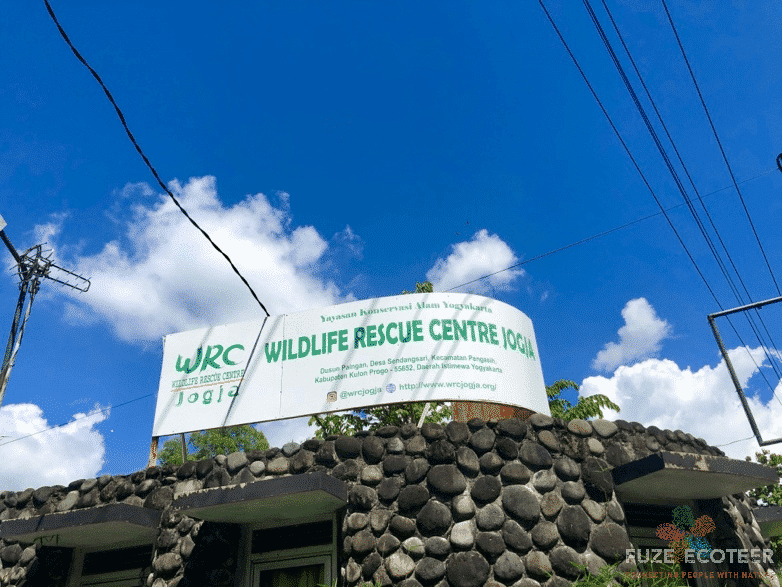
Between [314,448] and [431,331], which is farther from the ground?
[431,331]

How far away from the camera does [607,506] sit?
21.9 feet

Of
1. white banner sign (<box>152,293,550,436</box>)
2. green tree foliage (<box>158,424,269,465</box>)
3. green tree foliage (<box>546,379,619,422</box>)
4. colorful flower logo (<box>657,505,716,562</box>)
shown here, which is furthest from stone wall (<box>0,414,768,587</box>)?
green tree foliage (<box>158,424,269,465</box>)

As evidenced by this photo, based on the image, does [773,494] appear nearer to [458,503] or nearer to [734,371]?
[734,371]

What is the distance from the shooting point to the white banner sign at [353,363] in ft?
29.8

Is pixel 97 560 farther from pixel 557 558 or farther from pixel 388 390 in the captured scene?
pixel 557 558

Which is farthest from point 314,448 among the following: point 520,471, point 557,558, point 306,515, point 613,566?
point 613,566

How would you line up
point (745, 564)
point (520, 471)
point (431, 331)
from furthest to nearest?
point (431, 331)
point (745, 564)
point (520, 471)

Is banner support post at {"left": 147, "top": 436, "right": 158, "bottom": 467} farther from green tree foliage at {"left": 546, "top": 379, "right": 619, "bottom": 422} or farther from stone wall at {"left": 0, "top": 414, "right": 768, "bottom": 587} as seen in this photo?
green tree foliage at {"left": 546, "top": 379, "right": 619, "bottom": 422}

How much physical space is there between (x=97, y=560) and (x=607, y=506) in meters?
7.16

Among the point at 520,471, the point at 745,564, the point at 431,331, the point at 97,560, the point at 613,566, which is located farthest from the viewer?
the point at 431,331

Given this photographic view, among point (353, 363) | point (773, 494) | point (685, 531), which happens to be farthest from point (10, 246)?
point (773, 494)

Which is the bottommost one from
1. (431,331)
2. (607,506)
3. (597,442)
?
(607,506)

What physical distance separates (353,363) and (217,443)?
19.1 metres

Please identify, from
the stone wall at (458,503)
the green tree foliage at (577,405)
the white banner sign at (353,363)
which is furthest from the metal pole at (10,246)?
the green tree foliage at (577,405)
